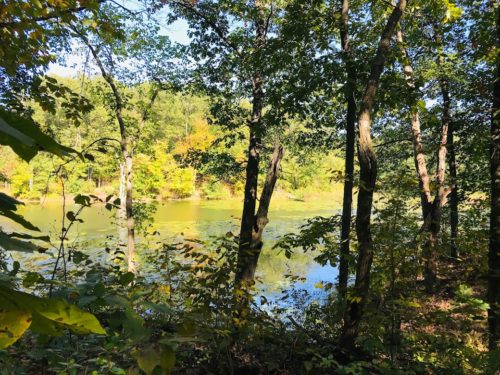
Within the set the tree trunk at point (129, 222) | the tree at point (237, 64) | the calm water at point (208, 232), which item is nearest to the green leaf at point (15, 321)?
the calm water at point (208, 232)

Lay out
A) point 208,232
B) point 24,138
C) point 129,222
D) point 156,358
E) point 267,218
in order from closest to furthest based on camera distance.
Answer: point 24,138 < point 156,358 < point 267,218 < point 129,222 < point 208,232

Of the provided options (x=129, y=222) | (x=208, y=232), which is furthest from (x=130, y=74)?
(x=208, y=232)

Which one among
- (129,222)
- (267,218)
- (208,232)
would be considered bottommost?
(208,232)

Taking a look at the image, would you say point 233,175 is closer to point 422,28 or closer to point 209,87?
point 209,87

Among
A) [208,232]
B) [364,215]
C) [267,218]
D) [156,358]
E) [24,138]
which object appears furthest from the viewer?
[208,232]

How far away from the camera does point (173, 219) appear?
2675 cm

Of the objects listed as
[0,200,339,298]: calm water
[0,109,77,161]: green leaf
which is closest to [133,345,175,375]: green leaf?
[0,109,77,161]: green leaf

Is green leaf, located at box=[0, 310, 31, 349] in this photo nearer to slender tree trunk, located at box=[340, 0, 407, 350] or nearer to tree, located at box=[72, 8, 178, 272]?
slender tree trunk, located at box=[340, 0, 407, 350]

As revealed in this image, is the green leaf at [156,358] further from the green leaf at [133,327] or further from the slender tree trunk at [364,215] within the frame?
the slender tree trunk at [364,215]

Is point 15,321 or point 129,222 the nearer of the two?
point 15,321

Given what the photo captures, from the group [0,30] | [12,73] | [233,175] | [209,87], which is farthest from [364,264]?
[209,87]

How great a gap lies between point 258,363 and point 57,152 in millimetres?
3486

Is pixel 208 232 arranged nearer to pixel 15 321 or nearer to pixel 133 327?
pixel 133 327

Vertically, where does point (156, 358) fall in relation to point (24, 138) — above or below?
below
